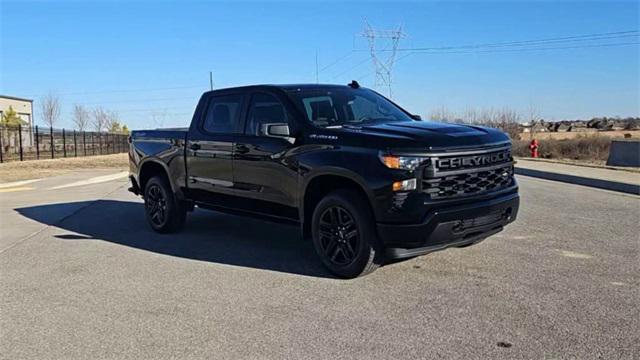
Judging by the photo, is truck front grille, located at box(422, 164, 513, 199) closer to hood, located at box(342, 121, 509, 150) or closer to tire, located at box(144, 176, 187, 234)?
hood, located at box(342, 121, 509, 150)

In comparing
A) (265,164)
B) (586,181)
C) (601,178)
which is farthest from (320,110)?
(601,178)

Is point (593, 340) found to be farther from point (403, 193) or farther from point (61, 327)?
point (61, 327)

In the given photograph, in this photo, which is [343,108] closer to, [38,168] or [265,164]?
[265,164]

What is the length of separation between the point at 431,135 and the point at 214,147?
3014 millimetres

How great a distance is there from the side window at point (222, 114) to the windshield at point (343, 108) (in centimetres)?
94

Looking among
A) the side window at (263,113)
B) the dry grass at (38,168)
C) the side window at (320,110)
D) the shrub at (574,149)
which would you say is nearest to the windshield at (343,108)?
the side window at (320,110)

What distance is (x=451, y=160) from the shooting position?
5.20m

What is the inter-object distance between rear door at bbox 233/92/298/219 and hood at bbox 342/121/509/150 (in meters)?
0.87

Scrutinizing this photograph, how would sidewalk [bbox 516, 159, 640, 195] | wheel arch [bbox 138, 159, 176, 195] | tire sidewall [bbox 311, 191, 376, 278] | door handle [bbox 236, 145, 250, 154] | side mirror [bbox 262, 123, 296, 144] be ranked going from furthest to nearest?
sidewalk [bbox 516, 159, 640, 195], wheel arch [bbox 138, 159, 176, 195], door handle [bbox 236, 145, 250, 154], side mirror [bbox 262, 123, 296, 144], tire sidewall [bbox 311, 191, 376, 278]

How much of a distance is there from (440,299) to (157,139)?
198 inches

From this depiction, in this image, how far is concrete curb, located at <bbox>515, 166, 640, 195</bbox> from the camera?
42.3ft

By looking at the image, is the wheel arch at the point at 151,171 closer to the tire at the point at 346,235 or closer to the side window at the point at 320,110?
the side window at the point at 320,110

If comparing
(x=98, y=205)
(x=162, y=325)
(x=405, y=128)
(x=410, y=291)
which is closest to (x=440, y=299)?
(x=410, y=291)

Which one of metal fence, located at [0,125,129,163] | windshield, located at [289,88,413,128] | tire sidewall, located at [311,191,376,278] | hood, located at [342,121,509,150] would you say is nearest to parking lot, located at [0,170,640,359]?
tire sidewall, located at [311,191,376,278]
